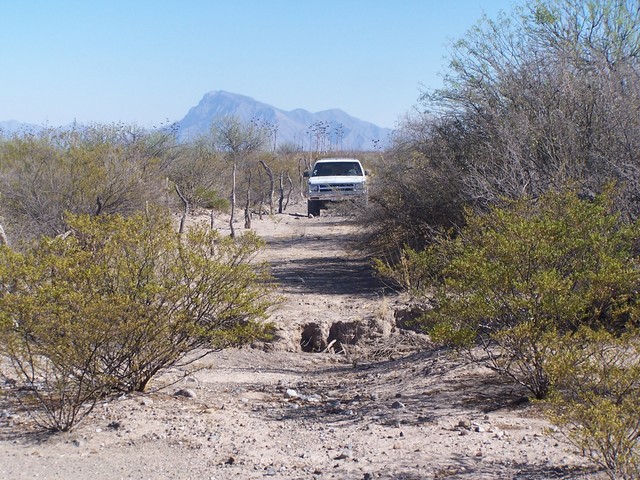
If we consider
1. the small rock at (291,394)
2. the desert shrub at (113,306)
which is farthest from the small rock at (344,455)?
the small rock at (291,394)

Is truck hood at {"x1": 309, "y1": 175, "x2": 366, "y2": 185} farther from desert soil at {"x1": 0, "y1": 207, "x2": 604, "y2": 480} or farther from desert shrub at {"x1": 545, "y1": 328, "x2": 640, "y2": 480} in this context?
desert shrub at {"x1": 545, "y1": 328, "x2": 640, "y2": 480}

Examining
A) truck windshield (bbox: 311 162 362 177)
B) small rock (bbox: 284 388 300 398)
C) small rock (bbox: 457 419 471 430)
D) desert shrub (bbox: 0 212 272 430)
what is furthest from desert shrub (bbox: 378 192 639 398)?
truck windshield (bbox: 311 162 362 177)

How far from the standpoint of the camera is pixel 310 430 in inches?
271

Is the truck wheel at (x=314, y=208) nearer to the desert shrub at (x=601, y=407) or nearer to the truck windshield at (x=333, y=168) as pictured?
the truck windshield at (x=333, y=168)

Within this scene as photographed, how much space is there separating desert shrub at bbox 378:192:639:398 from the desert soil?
649mm

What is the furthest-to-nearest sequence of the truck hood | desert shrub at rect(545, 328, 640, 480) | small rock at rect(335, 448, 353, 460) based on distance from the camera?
the truck hood, small rock at rect(335, 448, 353, 460), desert shrub at rect(545, 328, 640, 480)

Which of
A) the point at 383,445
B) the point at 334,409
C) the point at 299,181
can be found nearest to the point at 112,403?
the point at 334,409

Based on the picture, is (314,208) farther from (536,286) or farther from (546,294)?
(546,294)

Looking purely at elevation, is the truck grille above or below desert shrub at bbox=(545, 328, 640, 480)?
above

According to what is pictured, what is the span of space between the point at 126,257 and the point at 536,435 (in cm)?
369

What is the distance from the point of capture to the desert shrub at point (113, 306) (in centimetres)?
656

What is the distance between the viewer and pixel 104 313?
6.62m

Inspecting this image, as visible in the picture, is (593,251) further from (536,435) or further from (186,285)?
(186,285)

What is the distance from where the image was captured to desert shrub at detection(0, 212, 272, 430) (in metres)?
6.56
